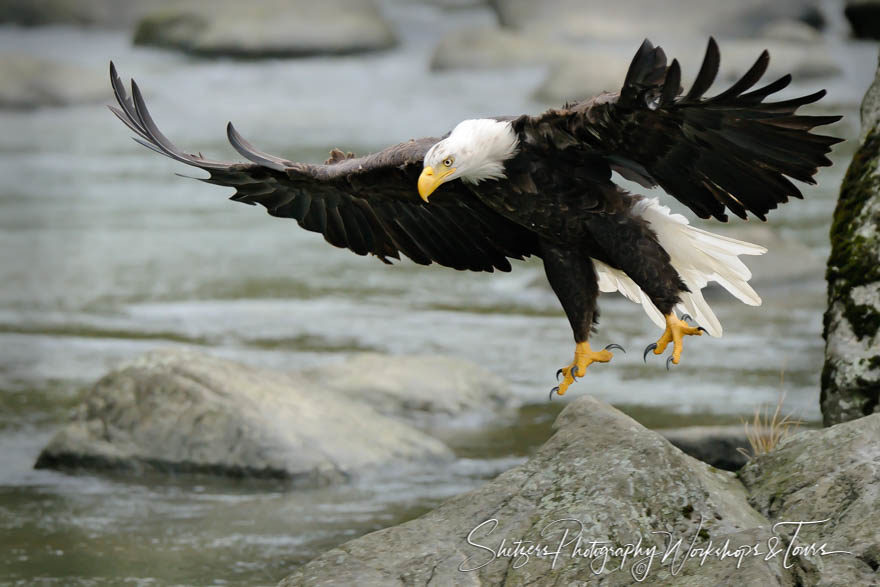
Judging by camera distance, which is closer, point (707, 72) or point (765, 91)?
point (707, 72)

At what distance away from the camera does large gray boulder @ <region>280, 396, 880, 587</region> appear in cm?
311

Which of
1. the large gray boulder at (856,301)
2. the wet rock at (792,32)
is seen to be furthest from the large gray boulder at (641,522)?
the wet rock at (792,32)

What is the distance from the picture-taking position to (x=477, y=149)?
11.8ft

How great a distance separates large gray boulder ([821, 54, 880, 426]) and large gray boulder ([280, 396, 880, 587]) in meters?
0.58

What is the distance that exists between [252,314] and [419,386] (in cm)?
261

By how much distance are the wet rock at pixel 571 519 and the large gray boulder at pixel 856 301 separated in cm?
70

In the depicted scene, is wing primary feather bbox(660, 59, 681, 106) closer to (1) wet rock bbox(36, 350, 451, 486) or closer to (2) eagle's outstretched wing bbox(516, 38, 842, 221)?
(2) eagle's outstretched wing bbox(516, 38, 842, 221)

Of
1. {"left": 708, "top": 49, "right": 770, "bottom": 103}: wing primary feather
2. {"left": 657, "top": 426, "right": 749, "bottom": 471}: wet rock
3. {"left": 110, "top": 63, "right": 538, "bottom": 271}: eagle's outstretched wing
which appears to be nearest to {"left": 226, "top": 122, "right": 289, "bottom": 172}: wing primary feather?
{"left": 110, "top": 63, "right": 538, "bottom": 271}: eagle's outstretched wing

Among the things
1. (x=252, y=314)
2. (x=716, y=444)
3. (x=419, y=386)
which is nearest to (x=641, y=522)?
(x=716, y=444)

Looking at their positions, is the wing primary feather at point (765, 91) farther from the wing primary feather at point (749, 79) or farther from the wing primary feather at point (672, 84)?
the wing primary feather at point (672, 84)

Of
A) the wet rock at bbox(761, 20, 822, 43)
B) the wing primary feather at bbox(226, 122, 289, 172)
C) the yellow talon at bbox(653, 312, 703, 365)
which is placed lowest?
the yellow talon at bbox(653, 312, 703, 365)

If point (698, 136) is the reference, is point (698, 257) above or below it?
below

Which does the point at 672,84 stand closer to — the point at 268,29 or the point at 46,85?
the point at 46,85

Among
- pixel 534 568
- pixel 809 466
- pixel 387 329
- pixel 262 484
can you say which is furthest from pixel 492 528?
pixel 387 329
